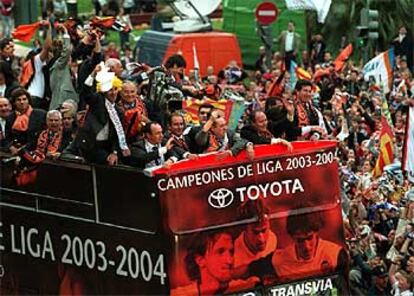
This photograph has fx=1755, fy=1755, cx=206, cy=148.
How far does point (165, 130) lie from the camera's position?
53.3ft

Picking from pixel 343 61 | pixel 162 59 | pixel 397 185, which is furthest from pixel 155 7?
pixel 397 185

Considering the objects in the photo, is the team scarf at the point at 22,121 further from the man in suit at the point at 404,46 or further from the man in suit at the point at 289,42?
the man in suit at the point at 289,42

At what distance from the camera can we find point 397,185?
69.3ft

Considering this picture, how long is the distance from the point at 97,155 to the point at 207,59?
2198 cm

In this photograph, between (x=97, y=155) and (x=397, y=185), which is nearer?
(x=97, y=155)

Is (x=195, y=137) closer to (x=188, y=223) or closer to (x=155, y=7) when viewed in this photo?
(x=188, y=223)

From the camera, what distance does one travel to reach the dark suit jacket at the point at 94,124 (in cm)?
1539

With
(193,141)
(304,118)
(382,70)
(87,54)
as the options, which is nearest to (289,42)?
(382,70)

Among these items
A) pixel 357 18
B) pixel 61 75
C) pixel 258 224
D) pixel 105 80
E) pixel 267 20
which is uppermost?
pixel 105 80

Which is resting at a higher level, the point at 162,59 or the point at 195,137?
the point at 195,137

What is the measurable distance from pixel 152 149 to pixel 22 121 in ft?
6.52

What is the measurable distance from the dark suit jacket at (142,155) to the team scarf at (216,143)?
0.44 metres

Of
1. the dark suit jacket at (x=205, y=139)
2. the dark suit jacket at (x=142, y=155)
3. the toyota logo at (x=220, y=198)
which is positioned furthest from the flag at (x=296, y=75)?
the toyota logo at (x=220, y=198)

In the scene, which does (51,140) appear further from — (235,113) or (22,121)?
(235,113)
